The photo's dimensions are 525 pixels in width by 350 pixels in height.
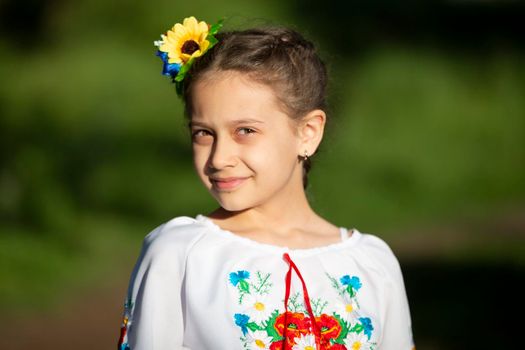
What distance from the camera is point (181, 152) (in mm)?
9008

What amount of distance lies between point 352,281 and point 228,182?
463 mm

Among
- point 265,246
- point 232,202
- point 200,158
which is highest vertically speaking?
point 200,158

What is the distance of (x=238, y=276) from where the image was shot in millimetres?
2377

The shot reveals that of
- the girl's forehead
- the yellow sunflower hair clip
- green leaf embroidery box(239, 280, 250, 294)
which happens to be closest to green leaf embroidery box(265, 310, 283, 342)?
green leaf embroidery box(239, 280, 250, 294)

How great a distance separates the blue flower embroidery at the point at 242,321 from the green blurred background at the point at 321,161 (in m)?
3.11

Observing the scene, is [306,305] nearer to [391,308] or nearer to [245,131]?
[391,308]

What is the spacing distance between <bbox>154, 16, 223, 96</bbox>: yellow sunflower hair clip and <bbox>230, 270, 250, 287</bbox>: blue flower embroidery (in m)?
0.59

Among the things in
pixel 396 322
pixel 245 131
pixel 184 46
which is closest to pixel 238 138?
pixel 245 131

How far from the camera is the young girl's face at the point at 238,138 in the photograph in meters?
2.39

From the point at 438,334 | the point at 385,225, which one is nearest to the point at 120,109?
the point at 385,225

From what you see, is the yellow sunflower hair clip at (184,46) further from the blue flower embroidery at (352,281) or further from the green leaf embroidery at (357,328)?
the green leaf embroidery at (357,328)

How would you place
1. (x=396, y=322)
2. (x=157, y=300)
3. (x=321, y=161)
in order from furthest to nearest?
(x=321, y=161) < (x=396, y=322) < (x=157, y=300)

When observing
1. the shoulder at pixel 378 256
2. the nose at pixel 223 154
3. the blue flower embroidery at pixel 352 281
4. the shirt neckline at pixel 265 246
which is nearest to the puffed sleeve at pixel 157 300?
the shirt neckline at pixel 265 246

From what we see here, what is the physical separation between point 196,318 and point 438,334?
11.2ft
